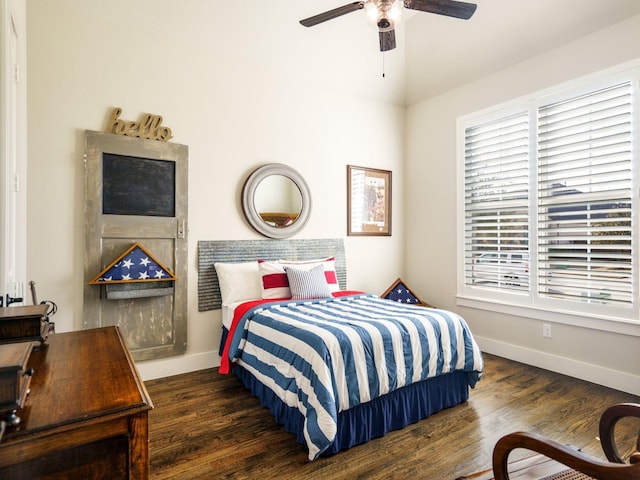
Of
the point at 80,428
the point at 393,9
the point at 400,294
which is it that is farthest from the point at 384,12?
the point at 400,294

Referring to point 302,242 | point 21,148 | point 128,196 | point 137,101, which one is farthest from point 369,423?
point 137,101

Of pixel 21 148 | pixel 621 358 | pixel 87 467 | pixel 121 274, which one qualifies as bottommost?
pixel 621 358

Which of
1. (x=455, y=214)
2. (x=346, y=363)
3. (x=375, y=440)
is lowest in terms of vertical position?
(x=375, y=440)

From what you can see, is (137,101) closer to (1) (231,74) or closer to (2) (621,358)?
(1) (231,74)

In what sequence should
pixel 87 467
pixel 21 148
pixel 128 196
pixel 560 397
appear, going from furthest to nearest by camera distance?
pixel 128 196, pixel 560 397, pixel 21 148, pixel 87 467

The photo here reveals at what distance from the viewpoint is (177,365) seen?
3.24 metres

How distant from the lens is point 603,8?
9.22 feet

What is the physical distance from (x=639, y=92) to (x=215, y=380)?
4.07 metres

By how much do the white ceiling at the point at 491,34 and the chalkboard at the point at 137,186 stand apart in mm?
2870

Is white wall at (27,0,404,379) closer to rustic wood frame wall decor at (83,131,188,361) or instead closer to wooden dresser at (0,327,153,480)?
rustic wood frame wall decor at (83,131,188,361)

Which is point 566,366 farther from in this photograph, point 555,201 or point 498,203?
point 498,203

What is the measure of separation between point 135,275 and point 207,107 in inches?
64.8

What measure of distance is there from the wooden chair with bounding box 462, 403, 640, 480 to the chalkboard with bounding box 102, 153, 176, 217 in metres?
2.93

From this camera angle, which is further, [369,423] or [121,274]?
[121,274]
